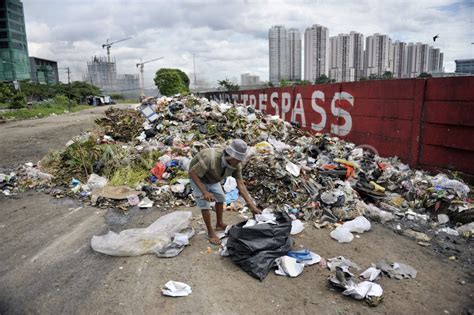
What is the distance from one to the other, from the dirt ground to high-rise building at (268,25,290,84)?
148 ft

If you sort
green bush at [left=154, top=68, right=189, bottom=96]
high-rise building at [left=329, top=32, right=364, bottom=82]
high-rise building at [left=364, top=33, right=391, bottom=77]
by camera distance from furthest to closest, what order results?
1. green bush at [left=154, top=68, right=189, bottom=96]
2. high-rise building at [left=329, top=32, right=364, bottom=82]
3. high-rise building at [left=364, top=33, right=391, bottom=77]

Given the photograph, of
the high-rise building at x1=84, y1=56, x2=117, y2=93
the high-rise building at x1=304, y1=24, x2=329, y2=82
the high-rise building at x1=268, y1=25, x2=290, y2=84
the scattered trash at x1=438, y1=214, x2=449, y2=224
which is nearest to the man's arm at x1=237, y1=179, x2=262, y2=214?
the scattered trash at x1=438, y1=214, x2=449, y2=224

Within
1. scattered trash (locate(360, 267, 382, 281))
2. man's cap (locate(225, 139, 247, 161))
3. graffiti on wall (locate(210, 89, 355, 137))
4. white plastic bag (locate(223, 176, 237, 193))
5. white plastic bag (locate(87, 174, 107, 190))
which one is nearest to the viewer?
scattered trash (locate(360, 267, 382, 281))

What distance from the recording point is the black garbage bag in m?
3.02

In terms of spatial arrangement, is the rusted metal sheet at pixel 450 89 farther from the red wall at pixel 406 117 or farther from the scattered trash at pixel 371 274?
the scattered trash at pixel 371 274

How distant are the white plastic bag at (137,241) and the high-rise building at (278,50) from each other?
148 ft

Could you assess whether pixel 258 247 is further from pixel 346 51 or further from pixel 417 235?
pixel 346 51

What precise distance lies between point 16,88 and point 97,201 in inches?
1122

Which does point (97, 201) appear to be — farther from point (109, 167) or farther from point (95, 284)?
point (95, 284)

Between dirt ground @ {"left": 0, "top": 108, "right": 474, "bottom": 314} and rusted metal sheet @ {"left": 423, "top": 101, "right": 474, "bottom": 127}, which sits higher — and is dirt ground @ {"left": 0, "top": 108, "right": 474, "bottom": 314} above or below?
below

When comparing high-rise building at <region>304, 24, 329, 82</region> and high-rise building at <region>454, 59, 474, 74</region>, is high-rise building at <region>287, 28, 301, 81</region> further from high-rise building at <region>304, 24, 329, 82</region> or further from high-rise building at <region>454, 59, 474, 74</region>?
high-rise building at <region>454, 59, 474, 74</region>

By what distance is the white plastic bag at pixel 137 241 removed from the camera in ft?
11.1

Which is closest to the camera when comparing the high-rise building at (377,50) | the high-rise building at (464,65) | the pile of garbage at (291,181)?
the pile of garbage at (291,181)

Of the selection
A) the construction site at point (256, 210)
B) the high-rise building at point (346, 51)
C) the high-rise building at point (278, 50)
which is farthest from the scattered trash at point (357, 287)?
the high-rise building at point (278, 50)
